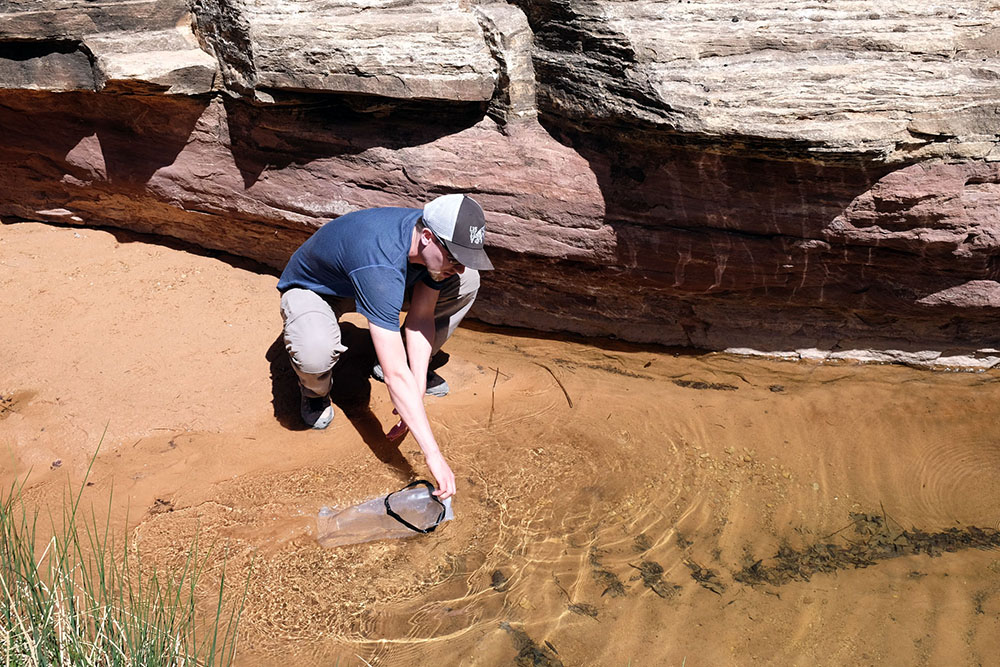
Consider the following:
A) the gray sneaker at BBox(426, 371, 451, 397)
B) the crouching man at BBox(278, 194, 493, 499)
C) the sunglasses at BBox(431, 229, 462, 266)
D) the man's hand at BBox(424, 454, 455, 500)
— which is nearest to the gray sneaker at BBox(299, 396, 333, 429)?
the crouching man at BBox(278, 194, 493, 499)

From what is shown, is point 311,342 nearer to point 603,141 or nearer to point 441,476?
point 441,476

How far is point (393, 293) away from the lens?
2.94 meters

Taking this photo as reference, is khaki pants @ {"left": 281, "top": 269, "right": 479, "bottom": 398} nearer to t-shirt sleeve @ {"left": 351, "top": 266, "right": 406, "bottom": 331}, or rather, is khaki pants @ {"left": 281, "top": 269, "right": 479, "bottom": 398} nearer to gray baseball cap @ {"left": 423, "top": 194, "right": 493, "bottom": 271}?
t-shirt sleeve @ {"left": 351, "top": 266, "right": 406, "bottom": 331}

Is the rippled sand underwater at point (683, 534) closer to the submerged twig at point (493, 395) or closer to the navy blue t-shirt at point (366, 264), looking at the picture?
the submerged twig at point (493, 395)

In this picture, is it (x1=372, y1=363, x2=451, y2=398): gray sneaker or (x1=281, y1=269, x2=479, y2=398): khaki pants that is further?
(x1=372, y1=363, x2=451, y2=398): gray sneaker

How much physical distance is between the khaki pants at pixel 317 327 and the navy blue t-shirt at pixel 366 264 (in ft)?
0.27

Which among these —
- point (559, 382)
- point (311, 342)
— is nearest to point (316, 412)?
point (311, 342)

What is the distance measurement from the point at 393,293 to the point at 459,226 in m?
0.35

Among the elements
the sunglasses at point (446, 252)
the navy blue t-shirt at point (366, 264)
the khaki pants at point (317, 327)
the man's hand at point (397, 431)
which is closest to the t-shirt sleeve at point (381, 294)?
the navy blue t-shirt at point (366, 264)

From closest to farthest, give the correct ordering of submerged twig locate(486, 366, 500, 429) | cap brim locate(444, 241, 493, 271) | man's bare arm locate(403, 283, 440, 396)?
cap brim locate(444, 241, 493, 271) < man's bare arm locate(403, 283, 440, 396) < submerged twig locate(486, 366, 500, 429)

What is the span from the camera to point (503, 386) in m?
3.99

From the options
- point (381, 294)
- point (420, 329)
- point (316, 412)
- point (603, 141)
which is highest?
point (603, 141)

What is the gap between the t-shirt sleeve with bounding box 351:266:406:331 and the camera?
2.92 meters

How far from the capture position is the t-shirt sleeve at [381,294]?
2.92 m
